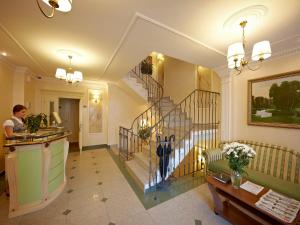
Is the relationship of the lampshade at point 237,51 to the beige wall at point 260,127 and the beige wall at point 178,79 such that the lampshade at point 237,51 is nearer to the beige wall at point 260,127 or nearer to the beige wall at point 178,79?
the beige wall at point 260,127

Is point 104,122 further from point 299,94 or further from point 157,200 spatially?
point 299,94

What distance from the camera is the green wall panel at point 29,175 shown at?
2.13 meters

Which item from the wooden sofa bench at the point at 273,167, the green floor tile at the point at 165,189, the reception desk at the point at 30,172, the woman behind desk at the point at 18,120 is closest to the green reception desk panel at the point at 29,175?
the reception desk at the point at 30,172

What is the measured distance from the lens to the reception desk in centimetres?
207

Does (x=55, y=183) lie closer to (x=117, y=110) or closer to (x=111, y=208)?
(x=111, y=208)

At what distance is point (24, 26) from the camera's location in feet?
6.79

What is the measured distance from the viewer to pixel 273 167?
2.60m

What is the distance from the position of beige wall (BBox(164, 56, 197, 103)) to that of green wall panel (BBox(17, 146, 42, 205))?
4.92 meters

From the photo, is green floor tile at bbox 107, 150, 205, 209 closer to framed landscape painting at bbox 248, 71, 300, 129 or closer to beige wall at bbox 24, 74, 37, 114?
framed landscape painting at bbox 248, 71, 300, 129

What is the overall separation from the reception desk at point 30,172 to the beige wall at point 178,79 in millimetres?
4680

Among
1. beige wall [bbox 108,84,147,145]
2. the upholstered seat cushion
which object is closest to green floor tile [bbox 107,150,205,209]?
the upholstered seat cushion

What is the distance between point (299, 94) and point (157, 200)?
3341mm

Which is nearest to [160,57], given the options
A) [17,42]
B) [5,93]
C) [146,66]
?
[146,66]

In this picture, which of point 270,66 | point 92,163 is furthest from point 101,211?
point 270,66
